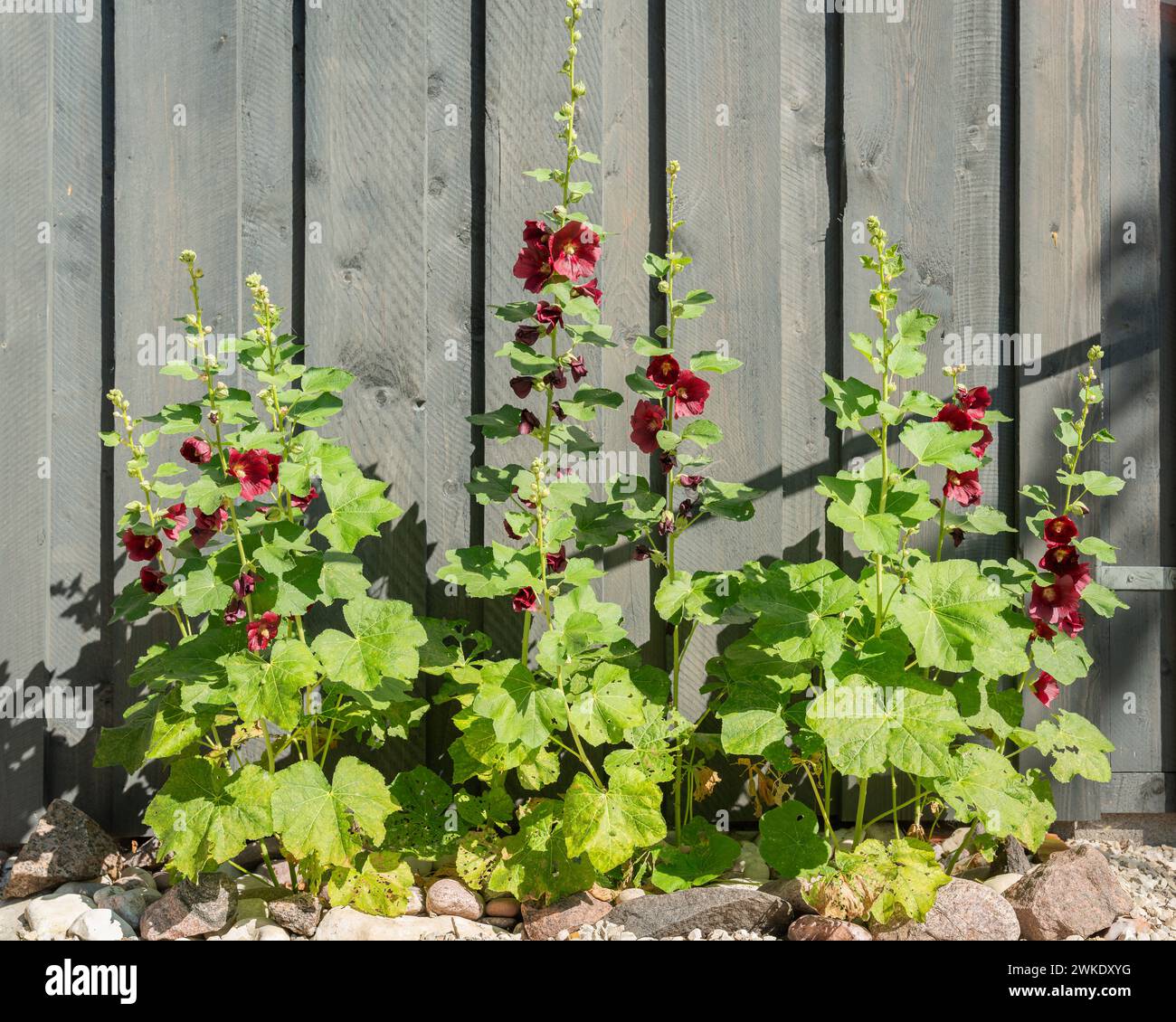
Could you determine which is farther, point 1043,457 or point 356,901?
point 1043,457

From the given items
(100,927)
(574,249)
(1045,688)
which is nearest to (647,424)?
Answer: (574,249)

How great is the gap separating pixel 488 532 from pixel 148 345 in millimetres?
1125

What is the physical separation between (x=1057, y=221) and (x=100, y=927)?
315 centimetres

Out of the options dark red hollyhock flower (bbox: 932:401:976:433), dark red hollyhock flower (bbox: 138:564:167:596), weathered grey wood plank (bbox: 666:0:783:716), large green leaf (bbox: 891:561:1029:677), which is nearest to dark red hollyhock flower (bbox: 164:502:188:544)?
dark red hollyhock flower (bbox: 138:564:167:596)

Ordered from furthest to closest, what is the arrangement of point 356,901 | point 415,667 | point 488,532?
point 488,532, point 356,901, point 415,667

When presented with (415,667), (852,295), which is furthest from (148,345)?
(852,295)

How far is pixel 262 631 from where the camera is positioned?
2.15 metres

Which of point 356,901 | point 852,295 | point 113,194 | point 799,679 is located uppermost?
point 113,194

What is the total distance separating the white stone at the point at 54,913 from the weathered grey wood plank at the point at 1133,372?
2845 mm

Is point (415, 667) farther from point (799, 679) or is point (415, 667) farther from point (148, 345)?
point (148, 345)

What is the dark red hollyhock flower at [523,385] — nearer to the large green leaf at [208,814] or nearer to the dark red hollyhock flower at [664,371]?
the dark red hollyhock flower at [664,371]

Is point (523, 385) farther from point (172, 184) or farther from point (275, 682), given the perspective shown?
point (172, 184)

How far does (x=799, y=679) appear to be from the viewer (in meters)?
2.15

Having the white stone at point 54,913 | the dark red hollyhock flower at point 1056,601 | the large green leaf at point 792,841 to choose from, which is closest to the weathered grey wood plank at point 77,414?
the white stone at point 54,913
